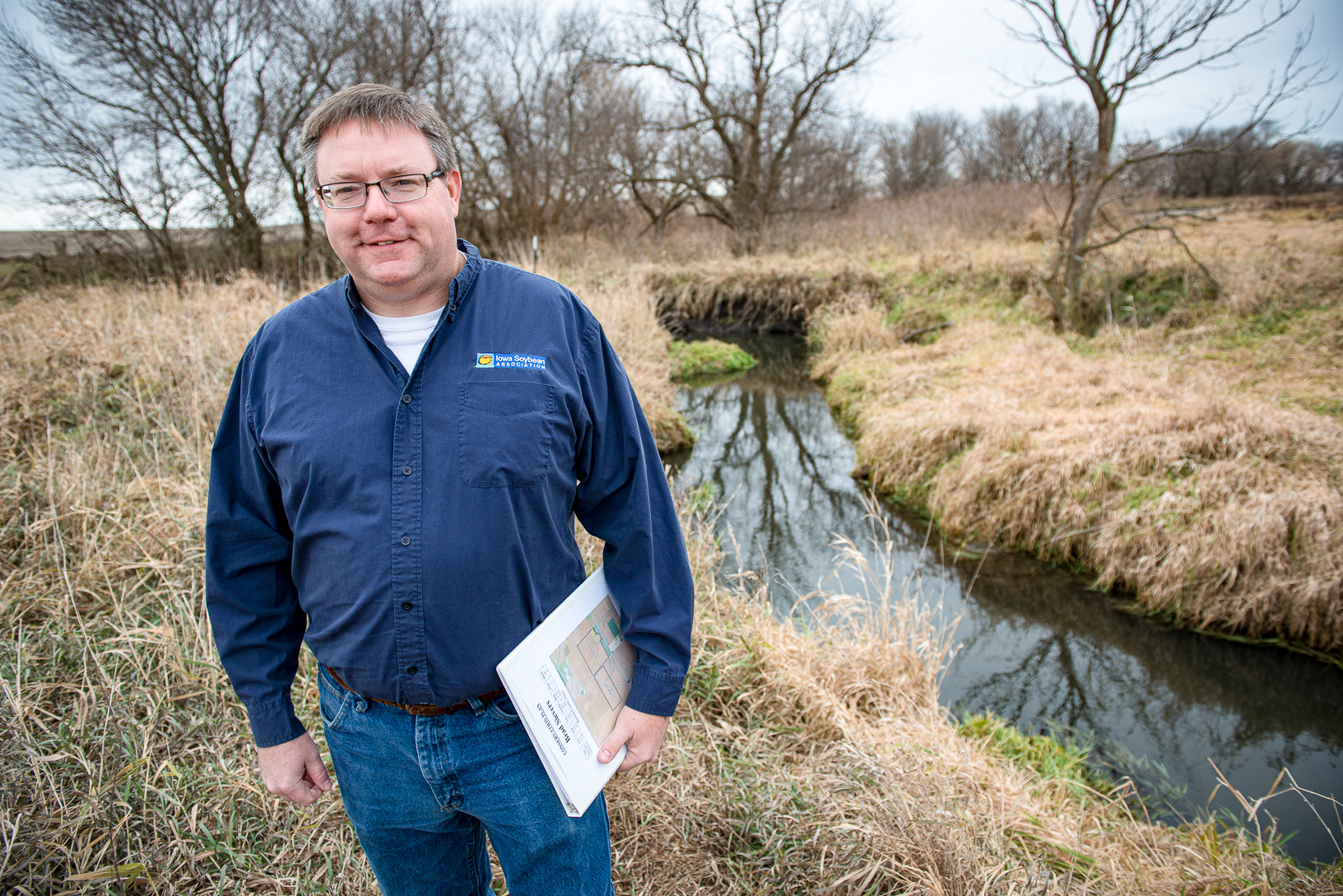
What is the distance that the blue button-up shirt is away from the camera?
1.16 m

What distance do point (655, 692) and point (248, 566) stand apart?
796 millimetres

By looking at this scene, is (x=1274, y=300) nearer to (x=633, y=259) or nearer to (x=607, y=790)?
(x=607, y=790)

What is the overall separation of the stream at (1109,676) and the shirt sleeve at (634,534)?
270 cm

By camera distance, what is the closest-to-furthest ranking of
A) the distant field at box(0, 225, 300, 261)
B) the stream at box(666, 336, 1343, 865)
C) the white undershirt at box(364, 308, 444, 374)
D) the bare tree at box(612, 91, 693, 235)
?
the white undershirt at box(364, 308, 444, 374) → the stream at box(666, 336, 1343, 865) → the distant field at box(0, 225, 300, 261) → the bare tree at box(612, 91, 693, 235)

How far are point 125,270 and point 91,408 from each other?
6517 mm

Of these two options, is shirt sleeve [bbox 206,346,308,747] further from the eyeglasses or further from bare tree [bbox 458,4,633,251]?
bare tree [bbox 458,4,633,251]

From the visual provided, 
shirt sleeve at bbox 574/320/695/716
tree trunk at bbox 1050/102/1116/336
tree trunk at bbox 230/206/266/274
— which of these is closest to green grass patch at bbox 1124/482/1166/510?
tree trunk at bbox 1050/102/1116/336

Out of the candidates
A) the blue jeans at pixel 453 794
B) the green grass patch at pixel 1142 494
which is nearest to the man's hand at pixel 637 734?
the blue jeans at pixel 453 794

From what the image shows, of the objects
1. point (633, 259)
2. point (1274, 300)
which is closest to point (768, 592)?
point (1274, 300)

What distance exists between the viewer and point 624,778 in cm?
237

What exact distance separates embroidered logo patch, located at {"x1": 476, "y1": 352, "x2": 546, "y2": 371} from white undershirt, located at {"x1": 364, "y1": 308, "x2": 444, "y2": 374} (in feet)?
0.41

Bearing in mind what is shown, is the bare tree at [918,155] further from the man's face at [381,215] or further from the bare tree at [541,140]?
the man's face at [381,215]

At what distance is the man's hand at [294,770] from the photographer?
4.34 feet

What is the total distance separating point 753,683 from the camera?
310cm
